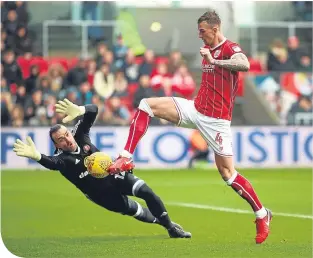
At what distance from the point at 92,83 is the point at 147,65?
1.49 meters

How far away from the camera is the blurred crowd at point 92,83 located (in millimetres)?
23719

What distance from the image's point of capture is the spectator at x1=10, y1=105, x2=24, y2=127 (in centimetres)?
2323

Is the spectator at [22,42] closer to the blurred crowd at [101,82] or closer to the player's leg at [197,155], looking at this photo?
the blurred crowd at [101,82]

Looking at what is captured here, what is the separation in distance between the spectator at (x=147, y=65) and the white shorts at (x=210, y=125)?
Result: 13544 mm

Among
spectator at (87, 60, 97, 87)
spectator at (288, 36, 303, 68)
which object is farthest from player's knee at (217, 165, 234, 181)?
spectator at (288, 36, 303, 68)

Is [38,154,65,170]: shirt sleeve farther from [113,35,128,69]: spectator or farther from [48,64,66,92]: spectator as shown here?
[113,35,128,69]: spectator

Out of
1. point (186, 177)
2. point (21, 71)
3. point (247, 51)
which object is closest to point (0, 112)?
point (21, 71)

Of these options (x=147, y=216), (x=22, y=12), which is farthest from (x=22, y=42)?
(x=147, y=216)

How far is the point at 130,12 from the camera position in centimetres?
2616

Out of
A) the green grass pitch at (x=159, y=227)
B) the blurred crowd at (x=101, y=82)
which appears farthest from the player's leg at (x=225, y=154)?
the blurred crowd at (x=101, y=82)

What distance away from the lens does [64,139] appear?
11336 mm

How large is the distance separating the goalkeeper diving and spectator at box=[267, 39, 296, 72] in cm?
1487

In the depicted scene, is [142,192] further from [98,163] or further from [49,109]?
[49,109]

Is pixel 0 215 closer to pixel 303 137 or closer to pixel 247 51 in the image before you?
pixel 303 137
